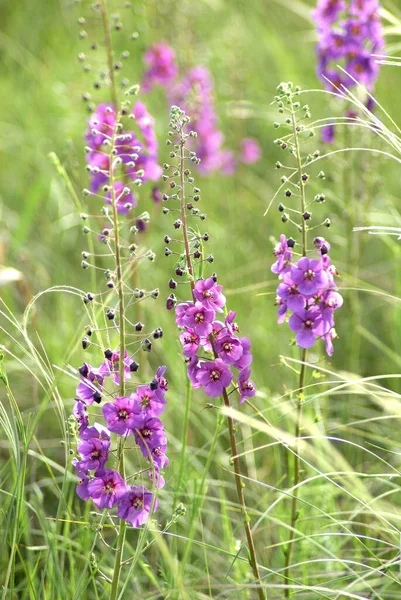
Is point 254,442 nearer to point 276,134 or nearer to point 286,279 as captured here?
point 286,279

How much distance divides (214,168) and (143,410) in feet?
11.4

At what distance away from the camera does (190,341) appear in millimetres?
1943

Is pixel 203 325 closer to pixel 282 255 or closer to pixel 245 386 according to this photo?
pixel 245 386

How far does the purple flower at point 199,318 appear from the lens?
6.14 ft

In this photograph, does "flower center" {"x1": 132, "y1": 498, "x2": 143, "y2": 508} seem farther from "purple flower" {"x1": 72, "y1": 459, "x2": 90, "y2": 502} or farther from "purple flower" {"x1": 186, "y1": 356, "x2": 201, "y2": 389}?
"purple flower" {"x1": 186, "y1": 356, "x2": 201, "y2": 389}

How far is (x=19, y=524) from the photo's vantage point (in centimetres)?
218

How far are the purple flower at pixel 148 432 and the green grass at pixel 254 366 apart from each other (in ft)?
0.60

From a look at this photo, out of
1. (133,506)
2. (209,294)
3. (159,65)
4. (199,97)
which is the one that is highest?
(159,65)

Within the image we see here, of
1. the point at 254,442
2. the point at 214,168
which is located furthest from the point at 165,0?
the point at 254,442

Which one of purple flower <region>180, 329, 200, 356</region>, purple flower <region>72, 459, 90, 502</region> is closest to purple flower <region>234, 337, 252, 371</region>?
purple flower <region>180, 329, 200, 356</region>

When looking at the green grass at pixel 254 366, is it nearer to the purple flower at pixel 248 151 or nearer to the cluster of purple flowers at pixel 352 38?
the purple flower at pixel 248 151

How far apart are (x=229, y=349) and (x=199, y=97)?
2.72 m

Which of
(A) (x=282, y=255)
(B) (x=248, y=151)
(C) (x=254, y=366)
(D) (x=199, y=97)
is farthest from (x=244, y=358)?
(B) (x=248, y=151)

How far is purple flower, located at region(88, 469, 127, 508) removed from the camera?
6.12 ft
